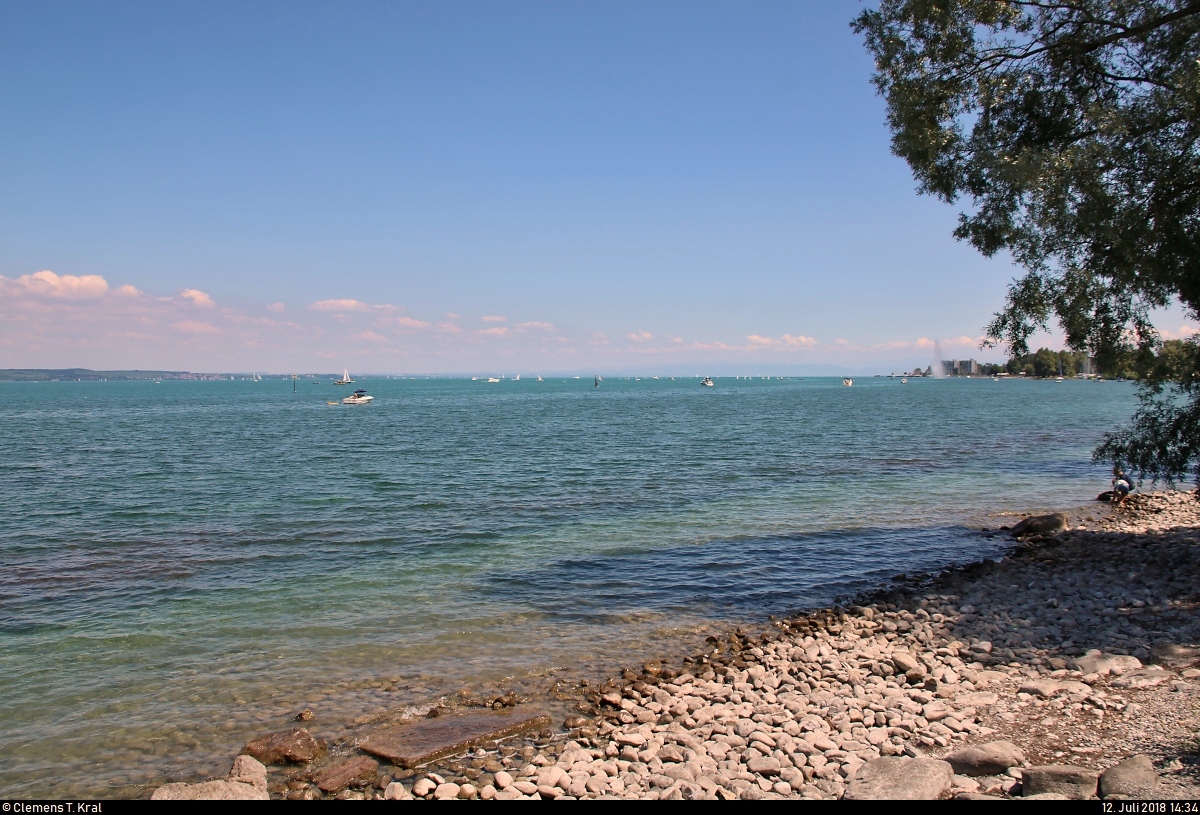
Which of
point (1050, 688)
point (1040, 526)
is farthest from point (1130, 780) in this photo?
point (1040, 526)

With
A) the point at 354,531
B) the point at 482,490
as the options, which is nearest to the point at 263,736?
the point at 354,531

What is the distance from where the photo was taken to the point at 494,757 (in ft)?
32.6

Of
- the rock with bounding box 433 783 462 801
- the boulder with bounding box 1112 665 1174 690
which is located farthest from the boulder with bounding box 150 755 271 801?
the boulder with bounding box 1112 665 1174 690

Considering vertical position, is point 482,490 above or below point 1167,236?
below

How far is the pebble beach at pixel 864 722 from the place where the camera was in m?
8.23

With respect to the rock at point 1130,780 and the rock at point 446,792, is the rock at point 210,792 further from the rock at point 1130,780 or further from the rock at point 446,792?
the rock at point 1130,780

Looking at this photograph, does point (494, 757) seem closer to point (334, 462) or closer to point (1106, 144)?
point (1106, 144)

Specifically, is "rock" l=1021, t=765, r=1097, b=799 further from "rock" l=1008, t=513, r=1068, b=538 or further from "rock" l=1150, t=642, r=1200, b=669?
"rock" l=1008, t=513, r=1068, b=538

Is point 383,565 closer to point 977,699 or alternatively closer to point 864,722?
point 864,722

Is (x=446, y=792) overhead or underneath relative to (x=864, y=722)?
underneath

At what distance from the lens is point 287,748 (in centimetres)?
1008

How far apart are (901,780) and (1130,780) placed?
2.14m

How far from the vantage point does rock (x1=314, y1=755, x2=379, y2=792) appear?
934 centimetres
